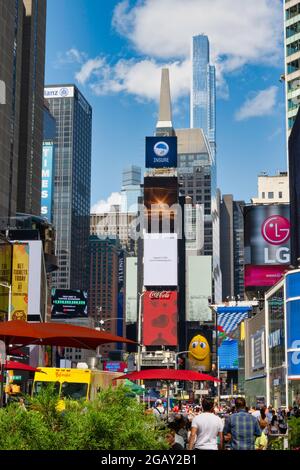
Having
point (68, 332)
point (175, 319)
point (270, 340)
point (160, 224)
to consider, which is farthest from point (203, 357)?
point (68, 332)

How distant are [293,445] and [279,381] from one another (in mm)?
46922

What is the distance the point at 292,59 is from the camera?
344 ft

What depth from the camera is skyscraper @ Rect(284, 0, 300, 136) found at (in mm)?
103312

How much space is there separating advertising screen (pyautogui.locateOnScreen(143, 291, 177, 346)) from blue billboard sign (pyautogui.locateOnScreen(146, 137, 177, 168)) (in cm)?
3342

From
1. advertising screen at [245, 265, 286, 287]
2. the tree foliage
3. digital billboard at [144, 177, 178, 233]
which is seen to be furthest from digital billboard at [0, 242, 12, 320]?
digital billboard at [144, 177, 178, 233]

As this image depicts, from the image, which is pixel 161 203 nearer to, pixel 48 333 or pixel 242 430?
pixel 48 333

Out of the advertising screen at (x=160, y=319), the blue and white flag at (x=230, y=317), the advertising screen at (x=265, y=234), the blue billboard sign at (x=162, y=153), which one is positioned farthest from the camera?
the blue billboard sign at (x=162, y=153)

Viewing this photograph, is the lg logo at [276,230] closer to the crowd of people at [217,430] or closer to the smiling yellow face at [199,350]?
the crowd of people at [217,430]

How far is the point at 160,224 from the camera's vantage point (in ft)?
641

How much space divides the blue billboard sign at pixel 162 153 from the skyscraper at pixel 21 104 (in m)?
33.6

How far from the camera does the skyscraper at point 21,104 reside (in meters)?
128

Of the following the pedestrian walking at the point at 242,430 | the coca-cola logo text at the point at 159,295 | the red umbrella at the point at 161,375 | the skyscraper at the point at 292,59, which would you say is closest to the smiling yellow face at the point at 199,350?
the coca-cola logo text at the point at 159,295

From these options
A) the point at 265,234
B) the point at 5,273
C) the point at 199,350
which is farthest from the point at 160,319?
the point at 265,234

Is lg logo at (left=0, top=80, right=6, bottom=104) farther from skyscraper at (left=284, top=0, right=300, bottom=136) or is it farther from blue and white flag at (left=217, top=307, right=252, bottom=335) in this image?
blue and white flag at (left=217, top=307, right=252, bottom=335)
